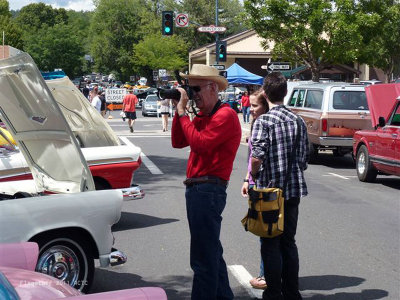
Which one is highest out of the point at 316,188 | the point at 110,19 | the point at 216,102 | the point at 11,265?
the point at 110,19

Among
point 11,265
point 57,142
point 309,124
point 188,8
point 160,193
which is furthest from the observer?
point 188,8

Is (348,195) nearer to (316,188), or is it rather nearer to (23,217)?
(316,188)

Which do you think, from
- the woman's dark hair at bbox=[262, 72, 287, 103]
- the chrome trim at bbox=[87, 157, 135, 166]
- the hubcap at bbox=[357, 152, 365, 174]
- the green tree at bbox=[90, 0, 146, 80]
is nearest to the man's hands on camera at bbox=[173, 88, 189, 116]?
the woman's dark hair at bbox=[262, 72, 287, 103]

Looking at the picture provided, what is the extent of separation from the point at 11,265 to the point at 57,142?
174 centimetres

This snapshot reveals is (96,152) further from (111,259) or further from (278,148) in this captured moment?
(278,148)

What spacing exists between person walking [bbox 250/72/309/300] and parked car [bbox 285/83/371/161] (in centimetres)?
1042

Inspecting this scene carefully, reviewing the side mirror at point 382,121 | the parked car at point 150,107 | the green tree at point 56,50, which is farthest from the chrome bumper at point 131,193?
the green tree at point 56,50

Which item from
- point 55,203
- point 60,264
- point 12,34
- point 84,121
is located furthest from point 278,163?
point 12,34

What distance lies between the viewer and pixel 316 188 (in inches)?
478

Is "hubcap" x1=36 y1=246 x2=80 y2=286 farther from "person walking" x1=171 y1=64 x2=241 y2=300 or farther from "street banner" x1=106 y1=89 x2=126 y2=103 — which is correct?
"street banner" x1=106 y1=89 x2=126 y2=103

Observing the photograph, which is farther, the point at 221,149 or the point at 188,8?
the point at 188,8

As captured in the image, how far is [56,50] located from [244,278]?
235 feet

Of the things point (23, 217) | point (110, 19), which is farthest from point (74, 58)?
point (23, 217)

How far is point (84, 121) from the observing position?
917 centimetres
